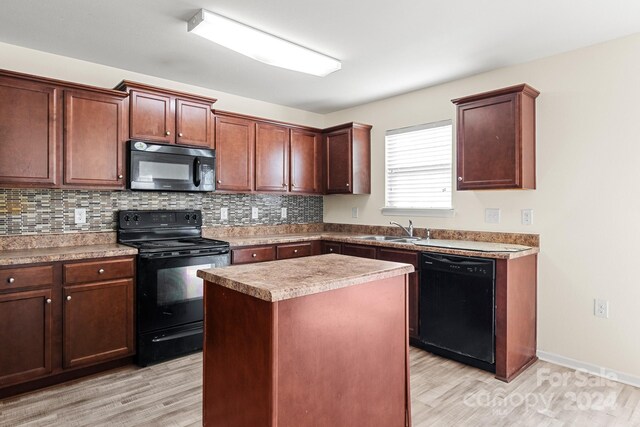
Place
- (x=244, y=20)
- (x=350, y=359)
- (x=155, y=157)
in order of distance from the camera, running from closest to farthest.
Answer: (x=350, y=359)
(x=244, y=20)
(x=155, y=157)

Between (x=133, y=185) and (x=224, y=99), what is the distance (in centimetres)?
152

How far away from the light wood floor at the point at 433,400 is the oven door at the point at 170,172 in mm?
1508

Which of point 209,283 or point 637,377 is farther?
point 637,377

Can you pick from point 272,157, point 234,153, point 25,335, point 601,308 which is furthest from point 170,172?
point 601,308

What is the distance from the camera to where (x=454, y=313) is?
3.04 meters

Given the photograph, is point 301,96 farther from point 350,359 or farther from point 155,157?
point 350,359

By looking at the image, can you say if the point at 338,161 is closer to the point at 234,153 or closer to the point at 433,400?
the point at 234,153

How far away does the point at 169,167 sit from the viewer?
3369mm

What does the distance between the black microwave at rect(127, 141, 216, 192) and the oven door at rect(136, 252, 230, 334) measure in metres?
0.68

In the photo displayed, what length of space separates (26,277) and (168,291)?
36.8 inches

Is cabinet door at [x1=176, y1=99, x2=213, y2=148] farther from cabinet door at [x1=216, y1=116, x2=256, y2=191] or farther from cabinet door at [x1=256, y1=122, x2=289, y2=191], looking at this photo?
cabinet door at [x1=256, y1=122, x2=289, y2=191]

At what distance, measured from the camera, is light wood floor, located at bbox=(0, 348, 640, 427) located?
2234 mm

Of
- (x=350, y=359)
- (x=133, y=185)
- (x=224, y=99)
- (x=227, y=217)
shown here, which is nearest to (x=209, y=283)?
(x=350, y=359)

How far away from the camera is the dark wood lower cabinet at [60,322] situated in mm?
2467
